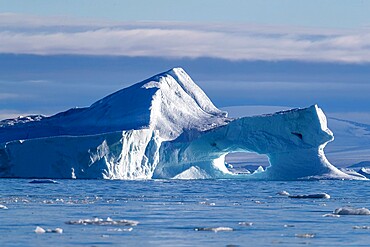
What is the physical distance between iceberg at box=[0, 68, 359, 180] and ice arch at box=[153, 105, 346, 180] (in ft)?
0.11

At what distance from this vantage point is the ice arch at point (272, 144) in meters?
35.1

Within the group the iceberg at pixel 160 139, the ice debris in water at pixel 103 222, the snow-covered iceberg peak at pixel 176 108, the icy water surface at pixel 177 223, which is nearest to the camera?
the icy water surface at pixel 177 223

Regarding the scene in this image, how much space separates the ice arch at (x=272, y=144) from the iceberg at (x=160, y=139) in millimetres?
34

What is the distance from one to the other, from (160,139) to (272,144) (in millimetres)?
4076

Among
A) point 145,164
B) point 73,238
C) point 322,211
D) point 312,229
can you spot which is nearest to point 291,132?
point 145,164

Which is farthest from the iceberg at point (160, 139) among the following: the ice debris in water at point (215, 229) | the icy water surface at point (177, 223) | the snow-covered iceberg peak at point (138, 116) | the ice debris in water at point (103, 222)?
the ice debris in water at point (215, 229)

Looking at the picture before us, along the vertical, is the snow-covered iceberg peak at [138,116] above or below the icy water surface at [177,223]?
above

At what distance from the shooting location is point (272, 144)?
36.0 metres

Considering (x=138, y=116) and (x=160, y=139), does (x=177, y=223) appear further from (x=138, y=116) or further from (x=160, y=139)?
(x=138, y=116)

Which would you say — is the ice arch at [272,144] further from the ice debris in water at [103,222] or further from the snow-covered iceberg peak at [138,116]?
the ice debris in water at [103,222]

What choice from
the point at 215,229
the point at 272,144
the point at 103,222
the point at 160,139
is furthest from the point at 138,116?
the point at 215,229

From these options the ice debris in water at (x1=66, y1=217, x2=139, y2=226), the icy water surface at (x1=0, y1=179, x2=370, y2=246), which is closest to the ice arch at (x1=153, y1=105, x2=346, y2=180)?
the icy water surface at (x1=0, y1=179, x2=370, y2=246)

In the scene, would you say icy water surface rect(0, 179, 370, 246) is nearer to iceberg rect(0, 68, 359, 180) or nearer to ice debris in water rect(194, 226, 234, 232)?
ice debris in water rect(194, 226, 234, 232)

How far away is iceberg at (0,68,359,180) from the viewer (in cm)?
3416
